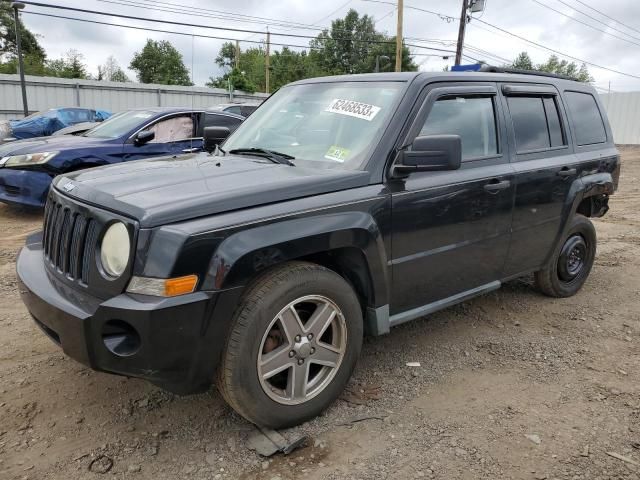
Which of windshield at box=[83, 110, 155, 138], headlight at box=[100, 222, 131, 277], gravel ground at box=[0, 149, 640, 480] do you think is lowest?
gravel ground at box=[0, 149, 640, 480]

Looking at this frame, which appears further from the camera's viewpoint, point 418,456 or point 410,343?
point 410,343

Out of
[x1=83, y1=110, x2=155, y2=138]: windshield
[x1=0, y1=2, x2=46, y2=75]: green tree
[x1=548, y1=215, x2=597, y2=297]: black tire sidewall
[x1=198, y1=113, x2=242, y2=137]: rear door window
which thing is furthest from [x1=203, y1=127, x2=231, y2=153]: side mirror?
[x1=0, y1=2, x2=46, y2=75]: green tree

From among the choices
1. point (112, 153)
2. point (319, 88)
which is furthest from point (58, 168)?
point (319, 88)

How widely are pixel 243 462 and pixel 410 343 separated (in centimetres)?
171

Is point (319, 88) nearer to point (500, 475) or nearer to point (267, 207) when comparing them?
point (267, 207)

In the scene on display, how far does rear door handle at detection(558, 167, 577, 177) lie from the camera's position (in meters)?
4.17

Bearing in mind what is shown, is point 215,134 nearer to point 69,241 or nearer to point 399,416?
point 69,241

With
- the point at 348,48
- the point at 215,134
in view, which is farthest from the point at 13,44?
the point at 215,134

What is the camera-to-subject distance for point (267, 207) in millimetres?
2545

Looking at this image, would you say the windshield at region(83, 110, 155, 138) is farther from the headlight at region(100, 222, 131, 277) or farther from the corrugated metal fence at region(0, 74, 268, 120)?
the corrugated metal fence at region(0, 74, 268, 120)

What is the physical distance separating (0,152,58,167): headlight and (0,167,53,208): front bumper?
0.27 ft

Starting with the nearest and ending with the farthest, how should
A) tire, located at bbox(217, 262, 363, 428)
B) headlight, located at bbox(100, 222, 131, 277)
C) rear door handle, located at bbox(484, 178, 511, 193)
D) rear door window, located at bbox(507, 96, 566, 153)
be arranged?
headlight, located at bbox(100, 222, 131, 277)
tire, located at bbox(217, 262, 363, 428)
rear door handle, located at bbox(484, 178, 511, 193)
rear door window, located at bbox(507, 96, 566, 153)

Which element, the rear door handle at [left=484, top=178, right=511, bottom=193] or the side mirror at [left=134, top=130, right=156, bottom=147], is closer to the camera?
the rear door handle at [left=484, top=178, right=511, bottom=193]

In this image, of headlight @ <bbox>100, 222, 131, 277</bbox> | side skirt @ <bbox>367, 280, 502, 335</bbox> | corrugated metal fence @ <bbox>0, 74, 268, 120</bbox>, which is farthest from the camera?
corrugated metal fence @ <bbox>0, 74, 268, 120</bbox>
